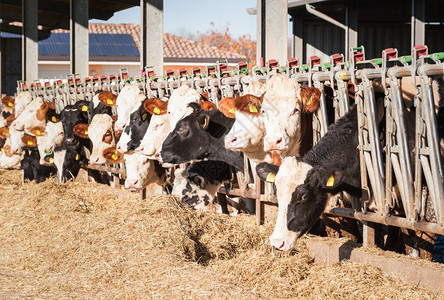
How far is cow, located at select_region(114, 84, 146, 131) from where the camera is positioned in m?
9.94

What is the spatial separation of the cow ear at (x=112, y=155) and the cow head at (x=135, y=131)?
1.17 meters

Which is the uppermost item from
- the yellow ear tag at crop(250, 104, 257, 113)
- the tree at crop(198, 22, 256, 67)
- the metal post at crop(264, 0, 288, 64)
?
the tree at crop(198, 22, 256, 67)

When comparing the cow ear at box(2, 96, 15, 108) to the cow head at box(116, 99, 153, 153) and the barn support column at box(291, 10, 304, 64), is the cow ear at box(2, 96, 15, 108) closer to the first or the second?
the barn support column at box(291, 10, 304, 64)

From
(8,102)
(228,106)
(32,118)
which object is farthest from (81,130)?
(8,102)

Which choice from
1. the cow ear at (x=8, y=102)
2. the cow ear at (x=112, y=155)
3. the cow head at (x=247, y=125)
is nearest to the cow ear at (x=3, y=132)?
the cow ear at (x=8, y=102)

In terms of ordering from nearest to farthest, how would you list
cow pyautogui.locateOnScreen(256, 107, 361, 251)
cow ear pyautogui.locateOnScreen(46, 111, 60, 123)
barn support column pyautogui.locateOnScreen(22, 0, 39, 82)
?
cow pyautogui.locateOnScreen(256, 107, 361, 251), cow ear pyautogui.locateOnScreen(46, 111, 60, 123), barn support column pyautogui.locateOnScreen(22, 0, 39, 82)

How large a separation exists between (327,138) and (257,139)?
0.78 metres

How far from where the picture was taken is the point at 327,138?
21.5 feet

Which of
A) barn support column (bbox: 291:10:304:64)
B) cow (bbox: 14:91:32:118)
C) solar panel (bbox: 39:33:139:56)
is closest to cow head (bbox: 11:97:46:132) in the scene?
cow (bbox: 14:91:32:118)

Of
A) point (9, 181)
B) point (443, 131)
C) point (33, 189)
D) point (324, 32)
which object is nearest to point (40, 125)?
point (9, 181)

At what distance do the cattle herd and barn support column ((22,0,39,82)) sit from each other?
667cm

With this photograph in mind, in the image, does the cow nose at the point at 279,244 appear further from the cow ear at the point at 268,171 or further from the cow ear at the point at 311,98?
the cow ear at the point at 311,98

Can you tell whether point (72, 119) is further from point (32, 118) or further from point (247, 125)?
point (247, 125)

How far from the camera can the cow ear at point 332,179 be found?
6.25 metres
